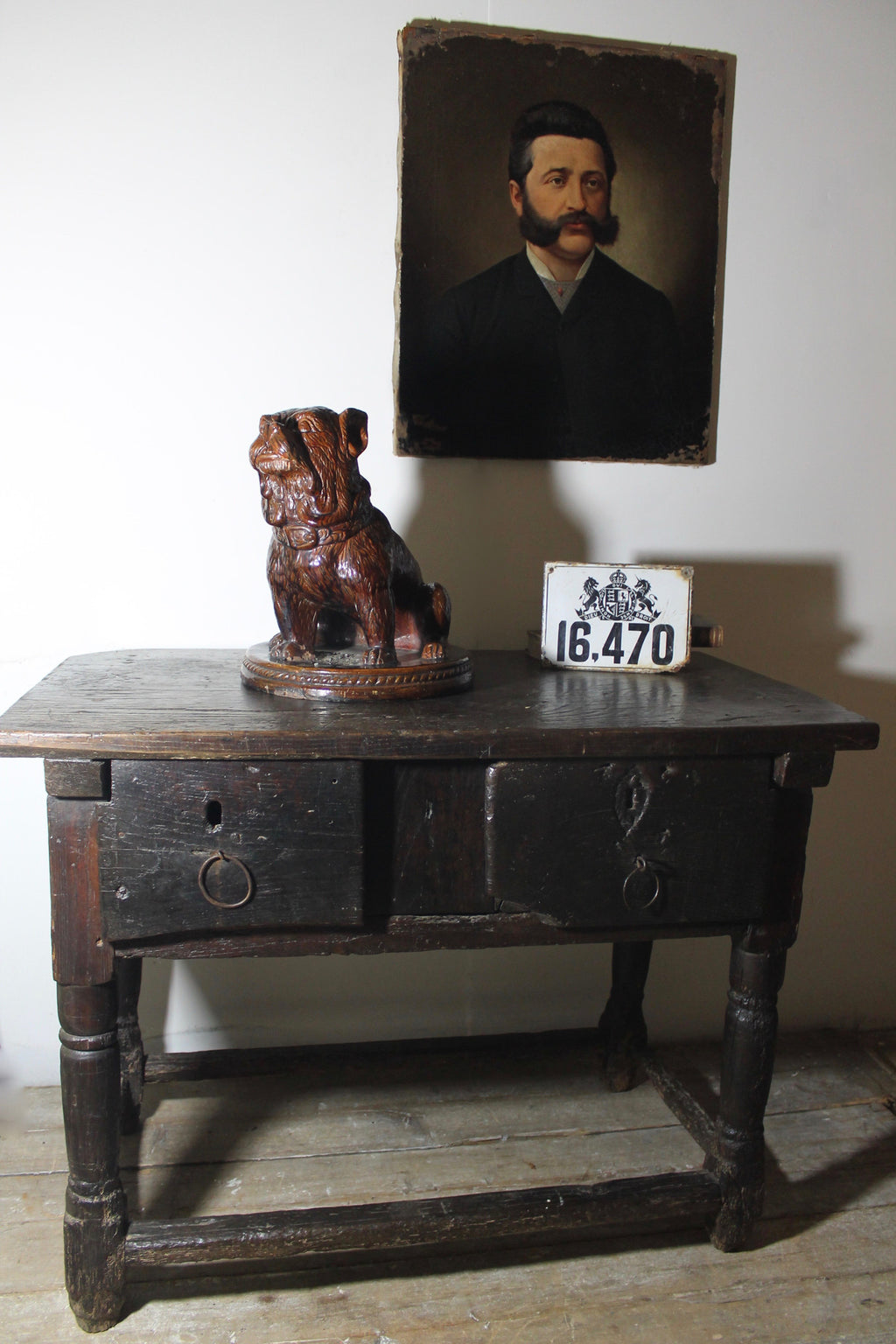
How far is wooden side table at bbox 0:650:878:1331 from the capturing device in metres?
1.08

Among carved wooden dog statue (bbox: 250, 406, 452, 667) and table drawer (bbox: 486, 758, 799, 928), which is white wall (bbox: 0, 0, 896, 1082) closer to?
carved wooden dog statue (bbox: 250, 406, 452, 667)

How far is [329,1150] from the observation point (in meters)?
1.54

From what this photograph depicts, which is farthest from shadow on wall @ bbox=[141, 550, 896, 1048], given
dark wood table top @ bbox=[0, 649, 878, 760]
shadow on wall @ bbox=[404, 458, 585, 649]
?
dark wood table top @ bbox=[0, 649, 878, 760]

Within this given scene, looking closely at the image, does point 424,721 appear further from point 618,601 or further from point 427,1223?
point 427,1223

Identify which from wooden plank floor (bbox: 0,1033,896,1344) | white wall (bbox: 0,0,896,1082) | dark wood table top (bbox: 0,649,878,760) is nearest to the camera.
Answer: dark wood table top (bbox: 0,649,878,760)

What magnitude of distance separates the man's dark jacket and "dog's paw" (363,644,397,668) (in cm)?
54

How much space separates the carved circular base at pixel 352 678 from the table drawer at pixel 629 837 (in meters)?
0.15

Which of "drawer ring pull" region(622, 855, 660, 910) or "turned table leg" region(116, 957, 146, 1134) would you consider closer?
"drawer ring pull" region(622, 855, 660, 910)

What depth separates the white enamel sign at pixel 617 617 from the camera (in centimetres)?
139

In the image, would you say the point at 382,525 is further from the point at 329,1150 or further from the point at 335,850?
the point at 329,1150

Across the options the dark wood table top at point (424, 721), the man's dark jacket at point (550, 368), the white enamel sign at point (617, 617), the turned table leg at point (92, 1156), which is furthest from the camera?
the man's dark jacket at point (550, 368)

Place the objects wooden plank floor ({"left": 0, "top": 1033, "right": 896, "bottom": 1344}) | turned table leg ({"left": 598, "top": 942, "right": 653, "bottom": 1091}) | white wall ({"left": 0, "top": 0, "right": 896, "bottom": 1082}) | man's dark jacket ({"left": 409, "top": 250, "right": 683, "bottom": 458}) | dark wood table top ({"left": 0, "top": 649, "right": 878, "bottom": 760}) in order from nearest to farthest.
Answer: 1. dark wood table top ({"left": 0, "top": 649, "right": 878, "bottom": 760})
2. wooden plank floor ({"left": 0, "top": 1033, "right": 896, "bottom": 1344})
3. white wall ({"left": 0, "top": 0, "right": 896, "bottom": 1082})
4. man's dark jacket ({"left": 409, "top": 250, "right": 683, "bottom": 458})
5. turned table leg ({"left": 598, "top": 942, "right": 653, "bottom": 1091})

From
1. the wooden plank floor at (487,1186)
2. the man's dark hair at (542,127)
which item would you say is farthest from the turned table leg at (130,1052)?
the man's dark hair at (542,127)

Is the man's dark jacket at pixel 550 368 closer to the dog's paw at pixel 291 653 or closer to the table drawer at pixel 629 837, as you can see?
the dog's paw at pixel 291 653
